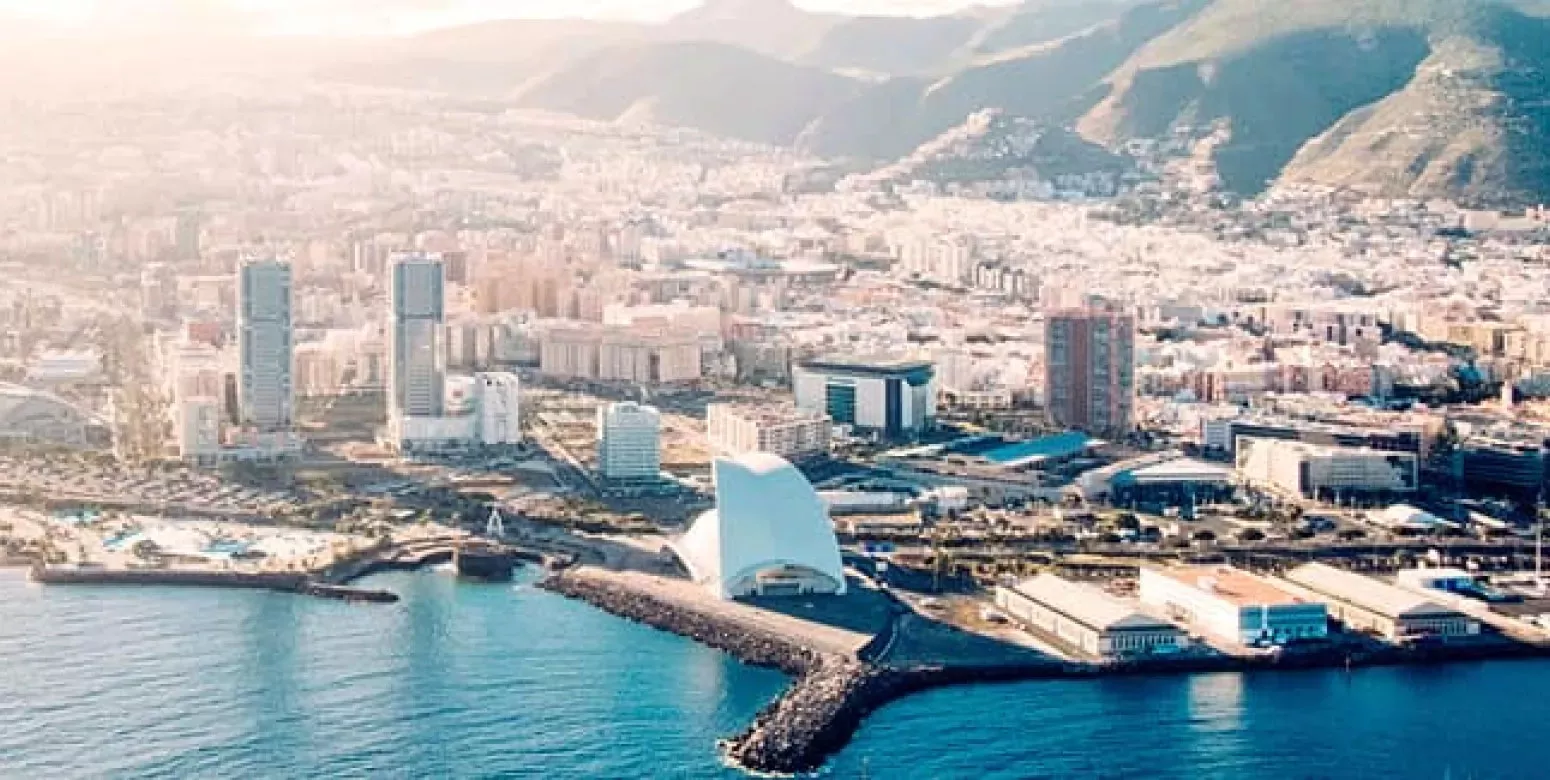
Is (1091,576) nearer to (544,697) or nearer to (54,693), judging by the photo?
(544,697)

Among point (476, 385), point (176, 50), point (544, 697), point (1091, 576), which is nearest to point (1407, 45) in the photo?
point (176, 50)

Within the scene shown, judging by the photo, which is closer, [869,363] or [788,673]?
[788,673]

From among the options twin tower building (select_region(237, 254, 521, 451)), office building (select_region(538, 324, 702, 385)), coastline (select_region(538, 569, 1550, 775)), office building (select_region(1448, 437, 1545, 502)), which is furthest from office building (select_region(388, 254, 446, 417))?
office building (select_region(1448, 437, 1545, 502))

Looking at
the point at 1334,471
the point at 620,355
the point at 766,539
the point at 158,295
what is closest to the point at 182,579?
the point at 766,539

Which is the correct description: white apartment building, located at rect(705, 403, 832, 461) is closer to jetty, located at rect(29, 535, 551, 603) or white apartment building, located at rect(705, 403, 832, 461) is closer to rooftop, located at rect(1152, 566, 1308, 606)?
jetty, located at rect(29, 535, 551, 603)

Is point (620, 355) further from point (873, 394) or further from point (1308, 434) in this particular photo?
point (1308, 434)
